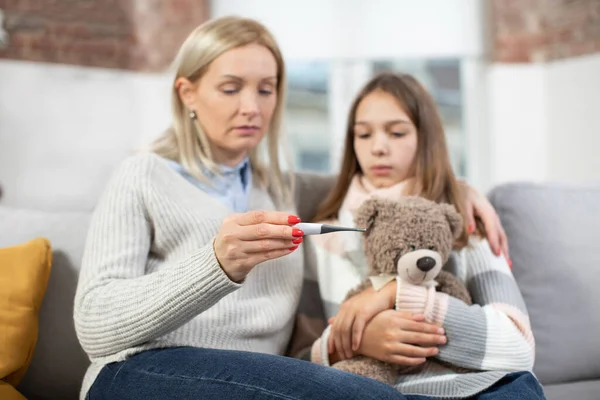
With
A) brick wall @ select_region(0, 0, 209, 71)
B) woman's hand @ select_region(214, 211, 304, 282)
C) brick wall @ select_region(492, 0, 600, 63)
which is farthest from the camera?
brick wall @ select_region(492, 0, 600, 63)

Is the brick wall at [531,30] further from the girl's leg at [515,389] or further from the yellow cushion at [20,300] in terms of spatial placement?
the yellow cushion at [20,300]

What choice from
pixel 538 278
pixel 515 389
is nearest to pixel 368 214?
pixel 515 389

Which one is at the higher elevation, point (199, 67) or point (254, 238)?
point (199, 67)

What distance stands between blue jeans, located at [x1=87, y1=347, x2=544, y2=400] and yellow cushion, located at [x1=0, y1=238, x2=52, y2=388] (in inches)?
7.8

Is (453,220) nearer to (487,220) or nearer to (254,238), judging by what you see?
(487,220)

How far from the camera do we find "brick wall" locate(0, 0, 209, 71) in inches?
120

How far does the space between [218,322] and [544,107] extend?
110 inches

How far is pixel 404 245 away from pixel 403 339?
6.8 inches

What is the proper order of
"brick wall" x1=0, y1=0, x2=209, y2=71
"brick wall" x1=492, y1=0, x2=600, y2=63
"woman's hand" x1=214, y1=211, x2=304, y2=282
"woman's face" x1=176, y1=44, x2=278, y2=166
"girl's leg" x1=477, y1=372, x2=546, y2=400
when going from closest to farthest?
"woman's hand" x1=214, y1=211, x2=304, y2=282 < "girl's leg" x1=477, y1=372, x2=546, y2=400 < "woman's face" x1=176, y1=44, x2=278, y2=166 < "brick wall" x1=0, y1=0, x2=209, y2=71 < "brick wall" x1=492, y1=0, x2=600, y2=63

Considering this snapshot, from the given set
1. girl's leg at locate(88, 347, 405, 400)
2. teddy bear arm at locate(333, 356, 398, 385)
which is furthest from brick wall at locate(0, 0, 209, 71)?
teddy bear arm at locate(333, 356, 398, 385)

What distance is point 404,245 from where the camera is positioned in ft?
3.69

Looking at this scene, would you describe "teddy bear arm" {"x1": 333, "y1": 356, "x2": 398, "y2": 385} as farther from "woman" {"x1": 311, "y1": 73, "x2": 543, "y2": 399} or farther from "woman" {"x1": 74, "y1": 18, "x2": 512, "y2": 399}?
"woman" {"x1": 74, "y1": 18, "x2": 512, "y2": 399}

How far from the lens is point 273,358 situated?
1033 mm

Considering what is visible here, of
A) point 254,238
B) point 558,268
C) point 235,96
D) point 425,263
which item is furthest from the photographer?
point 558,268
